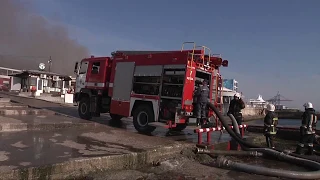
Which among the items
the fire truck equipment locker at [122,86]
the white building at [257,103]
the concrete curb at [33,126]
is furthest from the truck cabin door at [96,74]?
the white building at [257,103]

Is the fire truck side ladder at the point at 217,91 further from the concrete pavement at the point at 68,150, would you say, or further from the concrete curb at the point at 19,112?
the concrete curb at the point at 19,112

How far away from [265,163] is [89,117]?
8047 mm

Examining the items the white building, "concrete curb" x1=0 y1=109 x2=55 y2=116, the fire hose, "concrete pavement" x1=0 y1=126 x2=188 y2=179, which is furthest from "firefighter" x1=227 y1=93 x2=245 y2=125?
the white building

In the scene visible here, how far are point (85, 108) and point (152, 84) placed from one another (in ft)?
14.0

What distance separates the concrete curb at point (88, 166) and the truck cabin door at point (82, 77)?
7308mm

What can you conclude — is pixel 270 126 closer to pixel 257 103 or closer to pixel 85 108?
pixel 85 108

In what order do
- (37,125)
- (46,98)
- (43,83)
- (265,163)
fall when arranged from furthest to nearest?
1. (43,83)
2. (46,98)
3. (37,125)
4. (265,163)

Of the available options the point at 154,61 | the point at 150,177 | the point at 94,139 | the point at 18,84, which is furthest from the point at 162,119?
the point at 18,84

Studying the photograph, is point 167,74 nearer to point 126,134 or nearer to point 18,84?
point 126,134

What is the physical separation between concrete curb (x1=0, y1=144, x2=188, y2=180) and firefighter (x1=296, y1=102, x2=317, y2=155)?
430 centimetres

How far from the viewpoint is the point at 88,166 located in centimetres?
575

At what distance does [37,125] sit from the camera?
360 inches

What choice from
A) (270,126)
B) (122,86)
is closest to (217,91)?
(270,126)

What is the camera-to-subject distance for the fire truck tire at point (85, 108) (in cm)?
1318
